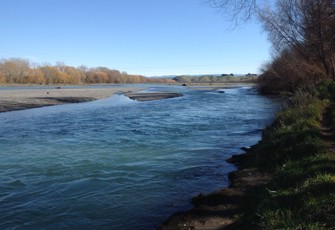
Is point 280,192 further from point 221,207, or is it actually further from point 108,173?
point 108,173

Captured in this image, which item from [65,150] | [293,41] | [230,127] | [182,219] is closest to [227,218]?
[182,219]

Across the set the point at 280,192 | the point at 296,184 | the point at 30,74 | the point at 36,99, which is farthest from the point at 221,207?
the point at 30,74

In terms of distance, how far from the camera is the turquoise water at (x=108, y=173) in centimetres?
768

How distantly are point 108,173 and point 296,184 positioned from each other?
631cm

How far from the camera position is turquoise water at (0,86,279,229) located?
302 inches

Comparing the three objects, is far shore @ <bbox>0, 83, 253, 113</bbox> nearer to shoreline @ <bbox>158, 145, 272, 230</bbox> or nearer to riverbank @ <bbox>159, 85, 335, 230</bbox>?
riverbank @ <bbox>159, 85, 335, 230</bbox>

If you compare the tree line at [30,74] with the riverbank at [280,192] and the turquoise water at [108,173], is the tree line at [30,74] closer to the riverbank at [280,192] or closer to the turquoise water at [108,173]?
the turquoise water at [108,173]

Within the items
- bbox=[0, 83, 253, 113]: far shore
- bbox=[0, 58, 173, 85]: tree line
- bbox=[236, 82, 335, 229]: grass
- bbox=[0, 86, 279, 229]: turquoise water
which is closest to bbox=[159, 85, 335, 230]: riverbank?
bbox=[236, 82, 335, 229]: grass

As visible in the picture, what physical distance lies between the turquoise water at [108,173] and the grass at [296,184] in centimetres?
180

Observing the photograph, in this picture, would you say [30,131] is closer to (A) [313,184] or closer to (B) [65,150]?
(B) [65,150]

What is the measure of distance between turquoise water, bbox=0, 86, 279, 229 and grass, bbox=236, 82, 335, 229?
1.80 metres

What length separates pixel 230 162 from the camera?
39.1 ft

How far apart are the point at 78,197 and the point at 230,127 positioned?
13998mm

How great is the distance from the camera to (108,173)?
1098 centimetres
